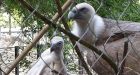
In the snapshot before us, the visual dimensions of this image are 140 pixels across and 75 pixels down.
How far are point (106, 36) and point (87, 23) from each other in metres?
0.14

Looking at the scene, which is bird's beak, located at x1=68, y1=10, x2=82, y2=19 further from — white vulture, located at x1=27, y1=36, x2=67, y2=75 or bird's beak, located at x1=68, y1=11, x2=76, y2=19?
white vulture, located at x1=27, y1=36, x2=67, y2=75

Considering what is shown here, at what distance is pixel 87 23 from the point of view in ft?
7.17

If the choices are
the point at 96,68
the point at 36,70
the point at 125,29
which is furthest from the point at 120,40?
the point at 36,70

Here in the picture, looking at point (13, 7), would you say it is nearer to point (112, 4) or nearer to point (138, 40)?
point (112, 4)

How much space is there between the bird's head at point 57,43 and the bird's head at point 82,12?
22 cm

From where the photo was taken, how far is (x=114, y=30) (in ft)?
7.20

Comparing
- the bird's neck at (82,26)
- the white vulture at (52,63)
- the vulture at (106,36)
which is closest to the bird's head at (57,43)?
the white vulture at (52,63)

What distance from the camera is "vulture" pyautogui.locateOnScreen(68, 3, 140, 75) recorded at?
198 cm

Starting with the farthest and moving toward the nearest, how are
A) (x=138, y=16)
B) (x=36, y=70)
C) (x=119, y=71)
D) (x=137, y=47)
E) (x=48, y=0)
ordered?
1. (x=138, y=16)
2. (x=48, y=0)
3. (x=137, y=47)
4. (x=36, y=70)
5. (x=119, y=71)

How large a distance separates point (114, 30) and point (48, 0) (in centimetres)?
59

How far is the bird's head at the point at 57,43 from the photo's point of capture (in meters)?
1.73

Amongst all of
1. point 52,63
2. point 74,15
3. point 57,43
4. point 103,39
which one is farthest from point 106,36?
point 57,43

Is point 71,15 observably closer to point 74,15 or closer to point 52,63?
point 74,15

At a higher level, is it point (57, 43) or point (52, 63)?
point (57, 43)
